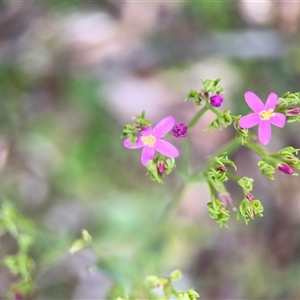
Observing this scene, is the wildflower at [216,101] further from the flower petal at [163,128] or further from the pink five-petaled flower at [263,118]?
the flower petal at [163,128]

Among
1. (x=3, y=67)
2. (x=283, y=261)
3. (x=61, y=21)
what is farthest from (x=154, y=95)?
(x=283, y=261)

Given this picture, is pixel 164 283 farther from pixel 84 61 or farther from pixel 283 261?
pixel 84 61

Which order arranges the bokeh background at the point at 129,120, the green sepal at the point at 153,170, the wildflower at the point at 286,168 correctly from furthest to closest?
the bokeh background at the point at 129,120, the wildflower at the point at 286,168, the green sepal at the point at 153,170

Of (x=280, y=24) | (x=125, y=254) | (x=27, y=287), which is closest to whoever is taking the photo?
(x=27, y=287)

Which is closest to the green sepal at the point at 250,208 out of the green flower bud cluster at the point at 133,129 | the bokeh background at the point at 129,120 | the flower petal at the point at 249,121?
the flower petal at the point at 249,121

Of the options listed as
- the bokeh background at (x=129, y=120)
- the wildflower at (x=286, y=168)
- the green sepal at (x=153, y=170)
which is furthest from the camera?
the bokeh background at (x=129, y=120)

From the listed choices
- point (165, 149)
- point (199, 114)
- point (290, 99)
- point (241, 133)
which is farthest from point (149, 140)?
point (290, 99)

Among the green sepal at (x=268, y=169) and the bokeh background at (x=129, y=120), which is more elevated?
the bokeh background at (x=129, y=120)
